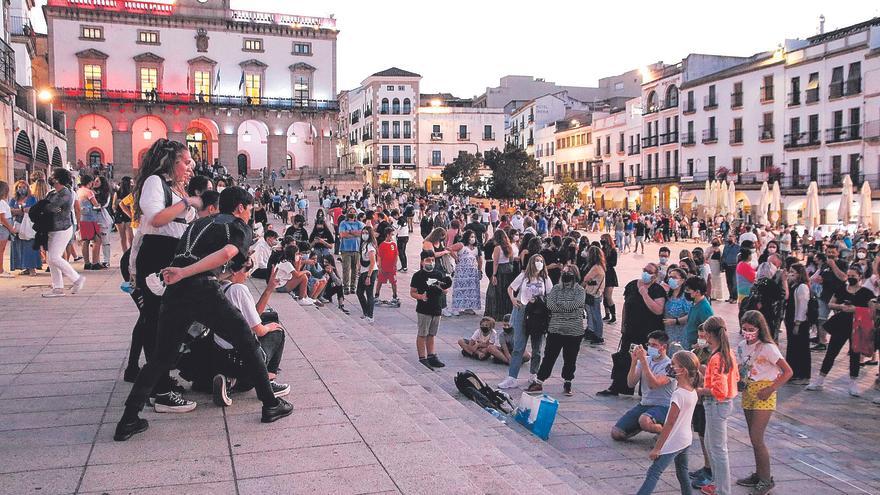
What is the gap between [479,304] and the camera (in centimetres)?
1473

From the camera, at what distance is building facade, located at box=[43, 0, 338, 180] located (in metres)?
53.3

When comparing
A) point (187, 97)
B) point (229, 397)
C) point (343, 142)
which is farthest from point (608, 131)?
point (229, 397)

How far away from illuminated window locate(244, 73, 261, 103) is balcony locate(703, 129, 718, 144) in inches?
1302

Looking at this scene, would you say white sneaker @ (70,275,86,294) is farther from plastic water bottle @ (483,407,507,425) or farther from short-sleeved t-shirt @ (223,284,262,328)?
plastic water bottle @ (483,407,507,425)

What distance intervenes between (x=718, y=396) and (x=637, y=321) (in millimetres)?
2930

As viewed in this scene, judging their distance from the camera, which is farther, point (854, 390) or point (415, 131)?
point (415, 131)

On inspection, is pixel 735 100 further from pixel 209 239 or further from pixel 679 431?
pixel 209 239

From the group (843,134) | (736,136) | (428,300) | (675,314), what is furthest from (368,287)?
(736,136)

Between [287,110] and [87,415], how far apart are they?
5436cm

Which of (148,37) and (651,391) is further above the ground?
(148,37)

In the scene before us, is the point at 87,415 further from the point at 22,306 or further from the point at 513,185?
the point at 513,185

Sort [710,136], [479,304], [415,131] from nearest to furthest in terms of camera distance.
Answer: [479,304] → [710,136] → [415,131]

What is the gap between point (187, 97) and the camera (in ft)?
182

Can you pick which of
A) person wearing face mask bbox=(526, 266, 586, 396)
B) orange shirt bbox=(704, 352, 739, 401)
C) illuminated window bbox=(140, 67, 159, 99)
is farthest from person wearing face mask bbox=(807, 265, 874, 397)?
illuminated window bbox=(140, 67, 159, 99)
